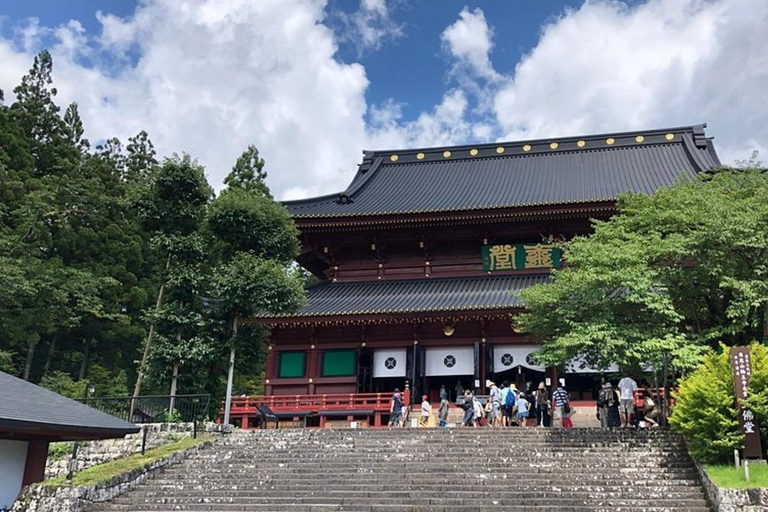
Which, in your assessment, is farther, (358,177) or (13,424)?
(358,177)

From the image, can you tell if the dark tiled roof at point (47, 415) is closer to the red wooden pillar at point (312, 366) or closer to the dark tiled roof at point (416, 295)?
the dark tiled roof at point (416, 295)

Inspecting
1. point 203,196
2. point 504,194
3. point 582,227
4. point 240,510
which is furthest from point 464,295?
point 240,510

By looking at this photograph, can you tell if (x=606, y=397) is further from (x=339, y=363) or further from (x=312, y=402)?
(x=339, y=363)

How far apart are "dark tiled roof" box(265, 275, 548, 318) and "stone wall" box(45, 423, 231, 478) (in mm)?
6643

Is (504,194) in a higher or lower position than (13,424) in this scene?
higher

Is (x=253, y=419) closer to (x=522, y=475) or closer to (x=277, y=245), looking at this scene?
(x=277, y=245)

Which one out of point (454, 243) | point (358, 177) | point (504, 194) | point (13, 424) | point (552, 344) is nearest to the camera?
point (13, 424)

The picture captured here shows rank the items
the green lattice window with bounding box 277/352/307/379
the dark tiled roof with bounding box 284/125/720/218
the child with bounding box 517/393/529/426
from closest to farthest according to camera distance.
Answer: the child with bounding box 517/393/529/426 < the green lattice window with bounding box 277/352/307/379 < the dark tiled roof with bounding box 284/125/720/218

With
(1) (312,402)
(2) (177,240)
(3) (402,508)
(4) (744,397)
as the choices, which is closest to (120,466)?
(3) (402,508)

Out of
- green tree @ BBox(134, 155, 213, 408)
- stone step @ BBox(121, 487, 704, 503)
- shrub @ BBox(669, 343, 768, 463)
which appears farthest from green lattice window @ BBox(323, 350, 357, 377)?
shrub @ BBox(669, 343, 768, 463)

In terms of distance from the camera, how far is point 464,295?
24531 millimetres

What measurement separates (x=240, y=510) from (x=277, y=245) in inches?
424

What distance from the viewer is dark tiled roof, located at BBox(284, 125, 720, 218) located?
95.1 ft

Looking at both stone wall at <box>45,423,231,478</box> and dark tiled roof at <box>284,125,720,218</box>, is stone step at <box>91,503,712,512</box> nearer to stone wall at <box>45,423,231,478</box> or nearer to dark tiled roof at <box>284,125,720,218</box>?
stone wall at <box>45,423,231,478</box>
